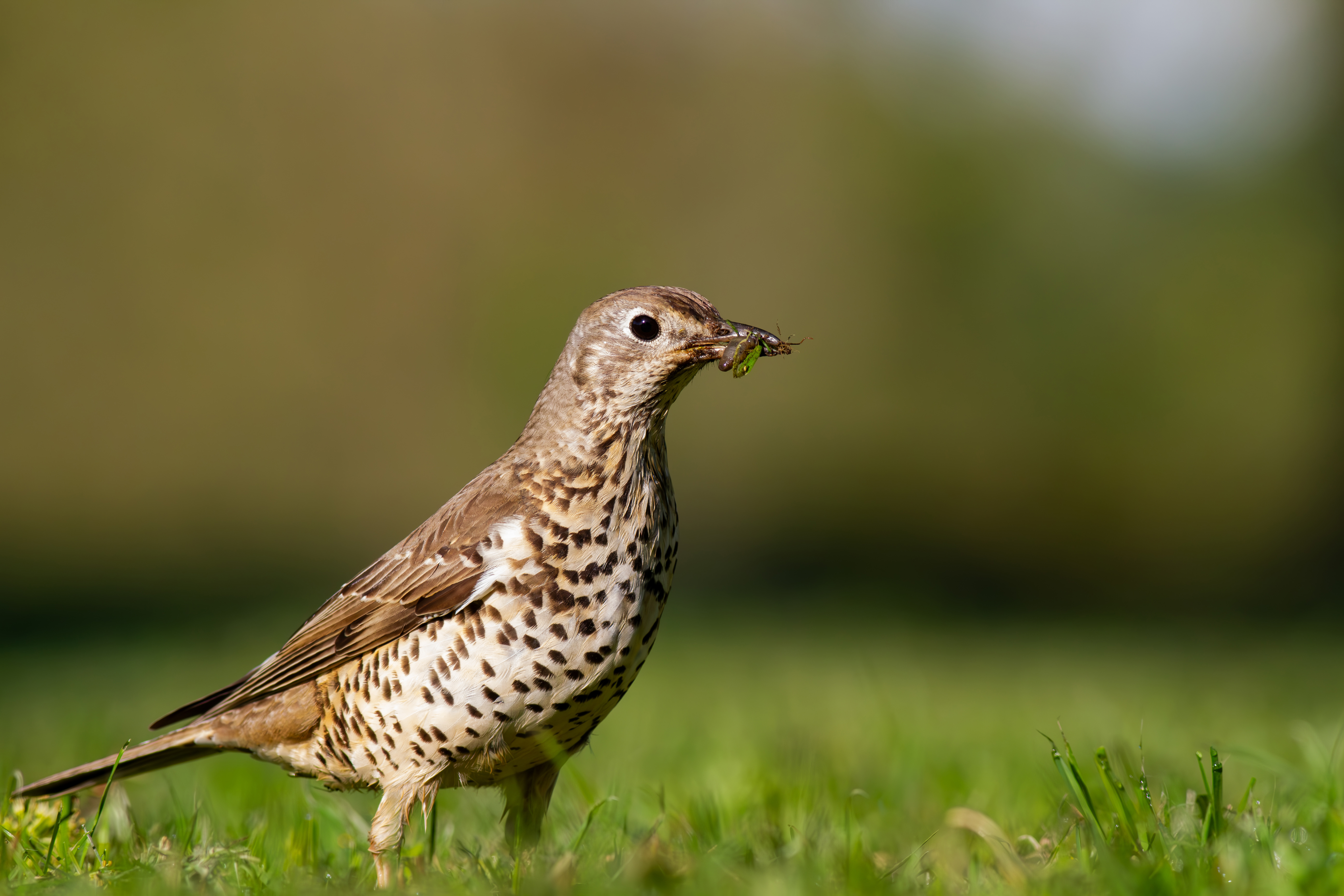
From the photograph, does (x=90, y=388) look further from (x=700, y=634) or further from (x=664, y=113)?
(x=700, y=634)

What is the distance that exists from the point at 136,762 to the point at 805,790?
82.4 inches

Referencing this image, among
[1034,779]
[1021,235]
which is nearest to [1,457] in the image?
[1021,235]

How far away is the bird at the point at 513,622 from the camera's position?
3080 millimetres

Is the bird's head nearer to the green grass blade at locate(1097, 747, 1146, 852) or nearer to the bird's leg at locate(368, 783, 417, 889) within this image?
the bird's leg at locate(368, 783, 417, 889)

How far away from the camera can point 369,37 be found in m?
15.9

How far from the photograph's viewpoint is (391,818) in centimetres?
320

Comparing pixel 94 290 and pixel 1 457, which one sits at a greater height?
pixel 94 290

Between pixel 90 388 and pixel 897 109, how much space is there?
11276 mm

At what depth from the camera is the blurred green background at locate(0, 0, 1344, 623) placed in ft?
A: 50.0

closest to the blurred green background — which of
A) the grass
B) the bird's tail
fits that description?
the grass

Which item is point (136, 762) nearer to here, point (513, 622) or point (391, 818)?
point (391, 818)

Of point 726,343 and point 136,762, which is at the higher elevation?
point 726,343

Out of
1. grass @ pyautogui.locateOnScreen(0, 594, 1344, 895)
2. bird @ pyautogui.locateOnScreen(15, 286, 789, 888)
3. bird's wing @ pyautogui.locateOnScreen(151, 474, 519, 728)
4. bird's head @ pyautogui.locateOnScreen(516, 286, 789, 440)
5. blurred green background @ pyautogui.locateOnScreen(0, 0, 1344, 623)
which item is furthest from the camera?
blurred green background @ pyautogui.locateOnScreen(0, 0, 1344, 623)

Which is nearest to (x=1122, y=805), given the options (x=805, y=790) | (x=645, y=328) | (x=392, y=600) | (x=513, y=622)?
(x=805, y=790)
